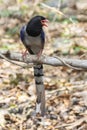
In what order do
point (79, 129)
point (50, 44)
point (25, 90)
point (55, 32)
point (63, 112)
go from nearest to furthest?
point (79, 129) < point (63, 112) < point (25, 90) < point (50, 44) < point (55, 32)

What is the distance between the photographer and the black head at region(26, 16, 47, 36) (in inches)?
198

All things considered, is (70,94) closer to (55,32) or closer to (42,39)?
(42,39)

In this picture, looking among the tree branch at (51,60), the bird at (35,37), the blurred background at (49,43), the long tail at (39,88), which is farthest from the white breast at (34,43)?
the blurred background at (49,43)

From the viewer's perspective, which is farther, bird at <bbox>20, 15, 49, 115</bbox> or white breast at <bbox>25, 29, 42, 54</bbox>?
white breast at <bbox>25, 29, 42, 54</bbox>

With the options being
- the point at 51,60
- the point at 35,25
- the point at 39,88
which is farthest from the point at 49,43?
the point at 51,60

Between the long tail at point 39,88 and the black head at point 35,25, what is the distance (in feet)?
1.40

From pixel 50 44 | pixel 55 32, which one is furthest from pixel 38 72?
pixel 55 32

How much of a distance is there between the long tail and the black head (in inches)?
16.8

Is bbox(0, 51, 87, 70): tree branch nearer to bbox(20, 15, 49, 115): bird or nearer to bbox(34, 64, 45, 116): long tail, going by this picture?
bbox(20, 15, 49, 115): bird

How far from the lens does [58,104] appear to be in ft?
21.7

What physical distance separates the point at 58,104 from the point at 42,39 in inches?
64.7

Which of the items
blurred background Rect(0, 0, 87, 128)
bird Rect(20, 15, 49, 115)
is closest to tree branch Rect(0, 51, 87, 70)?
bird Rect(20, 15, 49, 115)

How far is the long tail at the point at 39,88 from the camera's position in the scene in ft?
17.6

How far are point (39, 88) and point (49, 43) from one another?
438 cm
